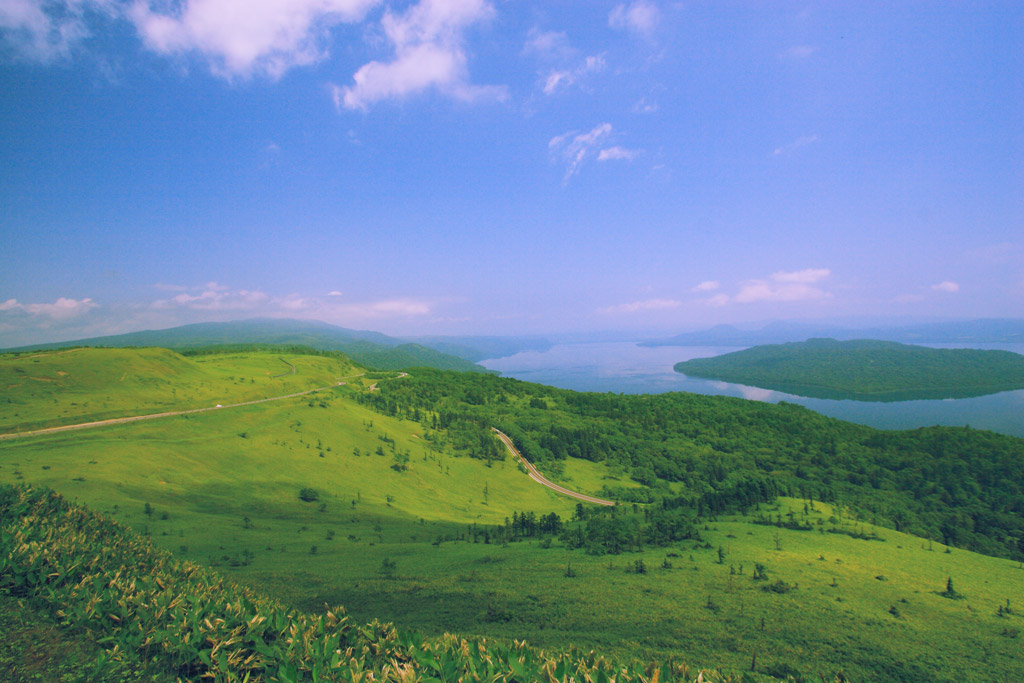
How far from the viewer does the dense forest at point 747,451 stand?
137ft

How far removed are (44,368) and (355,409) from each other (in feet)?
101

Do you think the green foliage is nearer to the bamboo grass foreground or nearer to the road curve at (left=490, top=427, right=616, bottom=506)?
the bamboo grass foreground

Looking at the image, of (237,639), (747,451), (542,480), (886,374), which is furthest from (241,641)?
(886,374)

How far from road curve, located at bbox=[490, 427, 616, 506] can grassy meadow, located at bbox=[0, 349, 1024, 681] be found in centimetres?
692

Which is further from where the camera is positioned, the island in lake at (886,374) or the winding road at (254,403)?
the island in lake at (886,374)

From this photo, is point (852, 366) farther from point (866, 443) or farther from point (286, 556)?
point (286, 556)

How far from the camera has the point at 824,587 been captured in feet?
42.9

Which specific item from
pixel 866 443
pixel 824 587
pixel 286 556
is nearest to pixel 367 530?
pixel 286 556

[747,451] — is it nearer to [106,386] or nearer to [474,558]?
[474,558]

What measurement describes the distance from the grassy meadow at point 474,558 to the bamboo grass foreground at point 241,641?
17.0ft

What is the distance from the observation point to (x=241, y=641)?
14.3 ft

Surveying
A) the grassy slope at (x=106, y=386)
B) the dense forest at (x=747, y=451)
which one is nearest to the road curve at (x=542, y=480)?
the dense forest at (x=747, y=451)

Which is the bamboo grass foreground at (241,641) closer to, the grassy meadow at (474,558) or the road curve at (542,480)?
the grassy meadow at (474,558)

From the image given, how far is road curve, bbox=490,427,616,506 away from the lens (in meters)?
46.4
